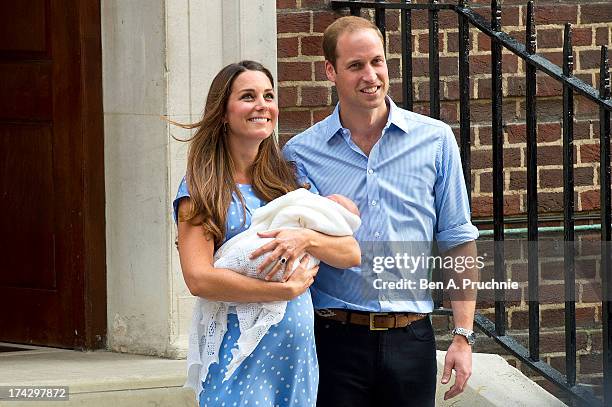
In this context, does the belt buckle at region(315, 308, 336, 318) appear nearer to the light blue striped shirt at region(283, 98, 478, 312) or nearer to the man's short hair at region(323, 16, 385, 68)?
the light blue striped shirt at region(283, 98, 478, 312)

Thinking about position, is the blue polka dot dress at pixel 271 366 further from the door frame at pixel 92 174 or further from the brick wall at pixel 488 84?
the brick wall at pixel 488 84

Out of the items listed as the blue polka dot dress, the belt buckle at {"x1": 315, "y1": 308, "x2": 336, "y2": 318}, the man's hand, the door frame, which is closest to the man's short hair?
the blue polka dot dress

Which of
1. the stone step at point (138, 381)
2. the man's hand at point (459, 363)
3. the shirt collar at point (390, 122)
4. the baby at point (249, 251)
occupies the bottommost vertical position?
the stone step at point (138, 381)

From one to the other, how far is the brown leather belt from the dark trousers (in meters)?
0.01

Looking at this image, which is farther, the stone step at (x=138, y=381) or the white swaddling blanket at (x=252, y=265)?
the stone step at (x=138, y=381)

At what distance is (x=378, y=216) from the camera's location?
3877 millimetres

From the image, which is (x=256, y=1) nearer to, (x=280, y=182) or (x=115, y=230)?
(x=115, y=230)

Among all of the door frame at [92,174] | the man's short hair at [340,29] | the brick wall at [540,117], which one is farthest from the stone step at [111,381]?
the man's short hair at [340,29]

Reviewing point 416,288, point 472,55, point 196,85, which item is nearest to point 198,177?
point 416,288

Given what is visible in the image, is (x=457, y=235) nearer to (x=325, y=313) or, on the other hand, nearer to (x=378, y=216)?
(x=378, y=216)

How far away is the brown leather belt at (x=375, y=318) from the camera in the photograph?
3820 mm

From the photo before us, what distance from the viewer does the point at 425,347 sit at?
3.88m

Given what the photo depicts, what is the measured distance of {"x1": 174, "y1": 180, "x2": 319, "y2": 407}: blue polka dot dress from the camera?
362cm

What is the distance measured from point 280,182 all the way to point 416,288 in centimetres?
53
